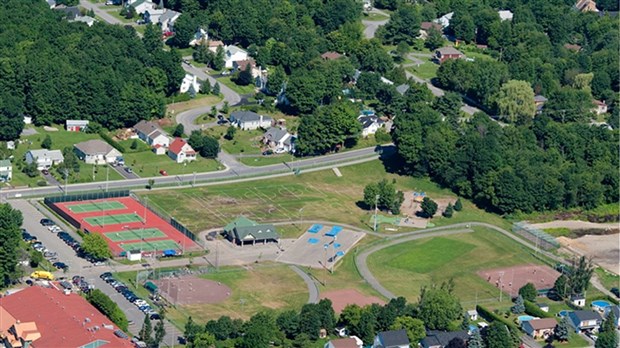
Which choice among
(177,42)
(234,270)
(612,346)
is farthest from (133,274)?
(177,42)

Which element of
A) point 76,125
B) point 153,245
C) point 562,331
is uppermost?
point 562,331

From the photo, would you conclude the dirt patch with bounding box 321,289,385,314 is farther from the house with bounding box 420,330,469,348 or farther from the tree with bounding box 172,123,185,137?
the tree with bounding box 172,123,185,137

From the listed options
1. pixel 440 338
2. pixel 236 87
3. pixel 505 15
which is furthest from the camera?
pixel 505 15

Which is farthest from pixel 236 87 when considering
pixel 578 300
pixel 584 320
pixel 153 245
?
pixel 584 320

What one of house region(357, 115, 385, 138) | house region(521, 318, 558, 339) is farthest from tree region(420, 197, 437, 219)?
house region(521, 318, 558, 339)

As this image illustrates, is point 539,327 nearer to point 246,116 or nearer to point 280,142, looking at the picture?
point 280,142

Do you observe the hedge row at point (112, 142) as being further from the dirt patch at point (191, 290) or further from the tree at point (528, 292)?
the tree at point (528, 292)

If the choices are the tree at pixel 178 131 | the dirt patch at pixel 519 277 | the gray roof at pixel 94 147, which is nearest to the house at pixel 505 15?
the tree at pixel 178 131
